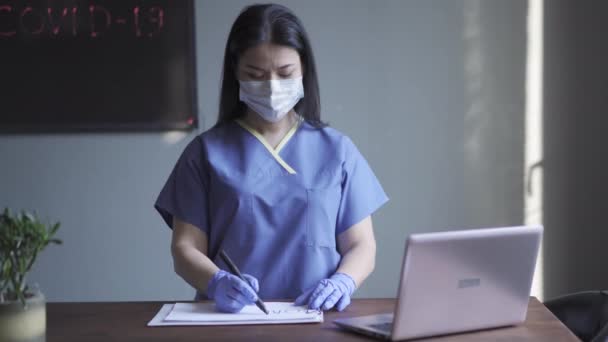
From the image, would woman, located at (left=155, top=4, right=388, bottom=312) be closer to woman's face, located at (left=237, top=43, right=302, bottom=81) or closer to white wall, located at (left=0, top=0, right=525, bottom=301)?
woman's face, located at (left=237, top=43, right=302, bottom=81)

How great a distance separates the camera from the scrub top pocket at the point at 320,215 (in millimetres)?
1798

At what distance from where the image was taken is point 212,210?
183 centimetres

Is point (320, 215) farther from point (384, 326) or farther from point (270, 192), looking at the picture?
point (384, 326)

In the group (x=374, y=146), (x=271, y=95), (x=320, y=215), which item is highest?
(x=271, y=95)

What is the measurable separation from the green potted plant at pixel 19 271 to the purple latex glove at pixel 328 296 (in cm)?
53

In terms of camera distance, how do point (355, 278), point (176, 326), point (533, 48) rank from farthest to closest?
point (533, 48)
point (355, 278)
point (176, 326)

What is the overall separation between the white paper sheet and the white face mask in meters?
0.48

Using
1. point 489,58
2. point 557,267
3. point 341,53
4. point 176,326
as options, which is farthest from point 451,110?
point 176,326

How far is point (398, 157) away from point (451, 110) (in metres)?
0.28

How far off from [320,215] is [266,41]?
1.37 ft

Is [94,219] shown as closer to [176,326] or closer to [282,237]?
[282,237]

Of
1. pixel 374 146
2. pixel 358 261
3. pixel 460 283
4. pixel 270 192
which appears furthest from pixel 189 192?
pixel 374 146

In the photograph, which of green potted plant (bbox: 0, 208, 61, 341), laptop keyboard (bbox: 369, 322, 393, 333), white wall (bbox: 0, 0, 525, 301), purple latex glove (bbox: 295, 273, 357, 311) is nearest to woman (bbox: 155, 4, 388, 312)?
purple latex glove (bbox: 295, 273, 357, 311)

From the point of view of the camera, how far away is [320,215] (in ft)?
5.91
